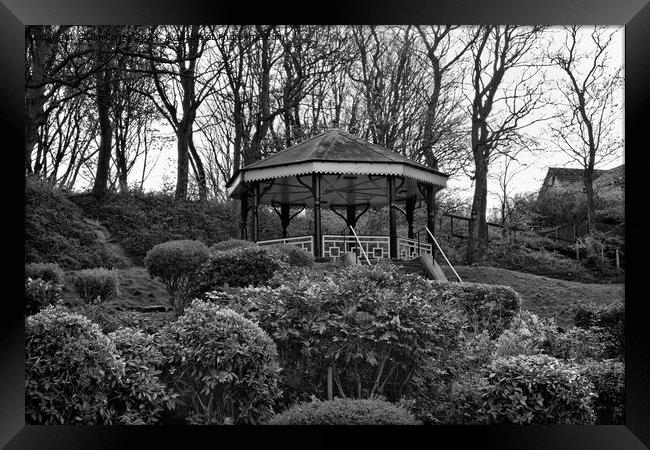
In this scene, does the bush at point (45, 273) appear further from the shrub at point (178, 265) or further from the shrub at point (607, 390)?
the shrub at point (607, 390)

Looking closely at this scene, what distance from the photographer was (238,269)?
1038 cm

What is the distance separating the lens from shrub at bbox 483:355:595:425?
6496 mm

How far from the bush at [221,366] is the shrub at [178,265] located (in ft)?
12.2

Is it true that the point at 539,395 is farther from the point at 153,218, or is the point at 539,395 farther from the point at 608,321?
the point at 153,218

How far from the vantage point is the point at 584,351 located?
362 inches

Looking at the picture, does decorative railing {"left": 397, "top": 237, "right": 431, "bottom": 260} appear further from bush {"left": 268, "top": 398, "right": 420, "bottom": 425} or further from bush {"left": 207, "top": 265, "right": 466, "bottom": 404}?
bush {"left": 268, "top": 398, "right": 420, "bottom": 425}

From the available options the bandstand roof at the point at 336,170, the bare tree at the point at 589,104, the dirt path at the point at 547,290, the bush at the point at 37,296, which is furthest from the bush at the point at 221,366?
the bare tree at the point at 589,104

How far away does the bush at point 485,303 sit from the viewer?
34.7 feet

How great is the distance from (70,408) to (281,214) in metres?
12.8

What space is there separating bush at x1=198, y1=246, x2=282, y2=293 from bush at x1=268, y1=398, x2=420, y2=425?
4.41 m

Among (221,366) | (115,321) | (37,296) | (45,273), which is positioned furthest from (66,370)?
(45,273)

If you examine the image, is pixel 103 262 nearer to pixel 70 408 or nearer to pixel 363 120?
pixel 70 408

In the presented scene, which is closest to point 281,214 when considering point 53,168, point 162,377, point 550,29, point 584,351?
point 53,168

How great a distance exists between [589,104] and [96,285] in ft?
42.4
